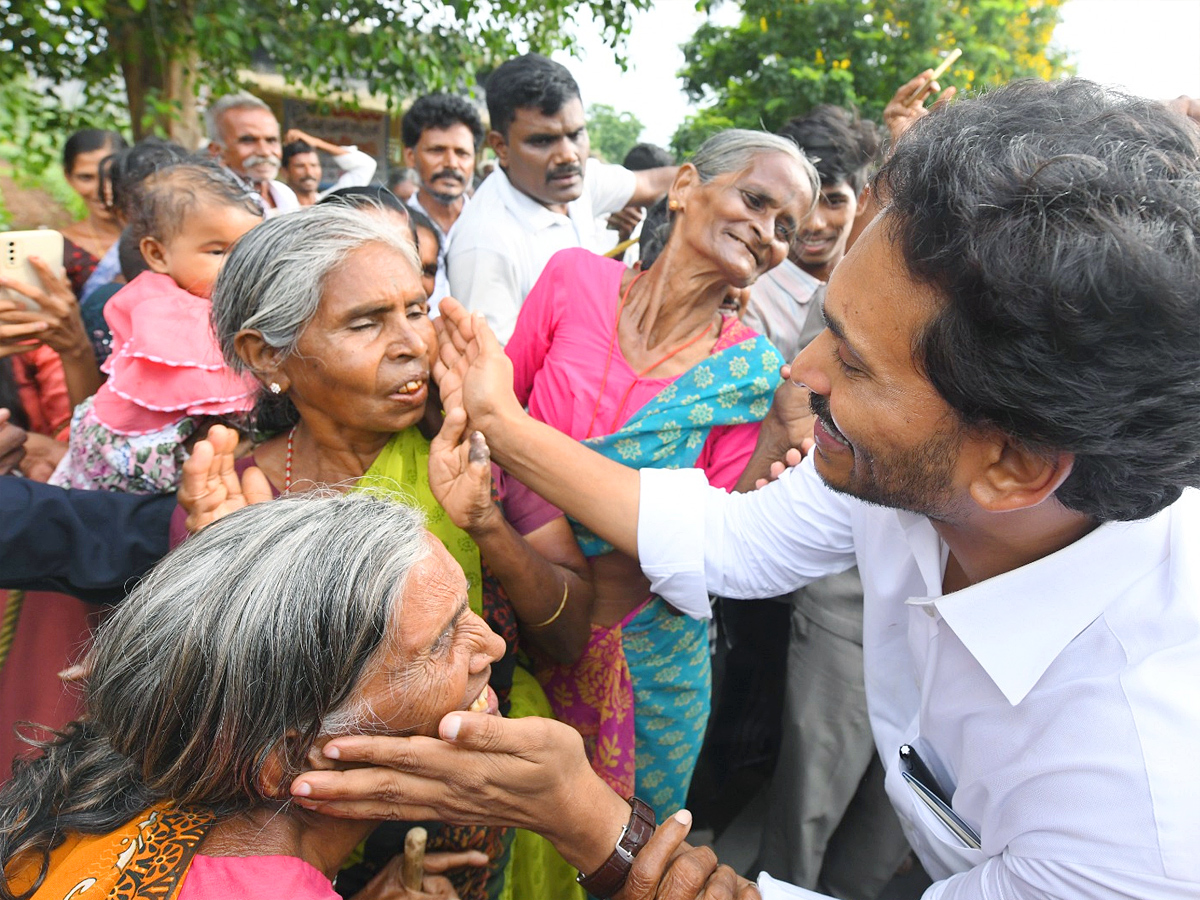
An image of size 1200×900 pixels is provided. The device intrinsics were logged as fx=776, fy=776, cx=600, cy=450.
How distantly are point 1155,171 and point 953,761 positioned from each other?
4.12ft

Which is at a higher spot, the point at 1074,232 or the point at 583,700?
the point at 1074,232

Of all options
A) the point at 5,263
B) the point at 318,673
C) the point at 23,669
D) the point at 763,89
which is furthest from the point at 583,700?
the point at 763,89

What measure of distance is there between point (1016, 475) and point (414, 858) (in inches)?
54.3

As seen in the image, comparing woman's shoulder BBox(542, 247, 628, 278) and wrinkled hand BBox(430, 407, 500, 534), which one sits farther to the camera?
woman's shoulder BBox(542, 247, 628, 278)

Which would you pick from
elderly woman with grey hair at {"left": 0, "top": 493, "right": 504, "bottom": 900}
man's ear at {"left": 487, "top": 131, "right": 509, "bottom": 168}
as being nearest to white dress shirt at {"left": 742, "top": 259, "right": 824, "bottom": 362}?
man's ear at {"left": 487, "top": 131, "right": 509, "bottom": 168}

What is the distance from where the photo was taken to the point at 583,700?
246 cm

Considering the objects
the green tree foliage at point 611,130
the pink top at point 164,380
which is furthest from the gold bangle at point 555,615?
the green tree foliage at point 611,130

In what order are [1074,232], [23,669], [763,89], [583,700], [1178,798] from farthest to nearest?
[763,89]
[583,700]
[23,669]
[1178,798]
[1074,232]

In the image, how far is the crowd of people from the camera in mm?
1191

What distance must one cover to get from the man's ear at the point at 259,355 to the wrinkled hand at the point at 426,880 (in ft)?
3.95

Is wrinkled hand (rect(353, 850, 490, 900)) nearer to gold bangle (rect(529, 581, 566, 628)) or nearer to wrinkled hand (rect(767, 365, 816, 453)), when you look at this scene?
gold bangle (rect(529, 581, 566, 628))

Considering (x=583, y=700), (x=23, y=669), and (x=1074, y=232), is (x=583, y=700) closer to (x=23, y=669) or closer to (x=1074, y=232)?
(x=23, y=669)

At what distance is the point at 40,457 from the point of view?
2539mm

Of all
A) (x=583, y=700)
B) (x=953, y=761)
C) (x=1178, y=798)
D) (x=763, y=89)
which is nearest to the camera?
(x=1178, y=798)
